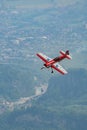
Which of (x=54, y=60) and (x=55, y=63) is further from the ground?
(x=54, y=60)

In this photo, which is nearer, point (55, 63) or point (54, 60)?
point (54, 60)
